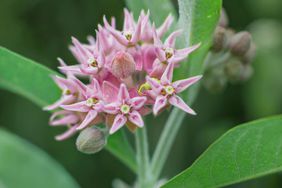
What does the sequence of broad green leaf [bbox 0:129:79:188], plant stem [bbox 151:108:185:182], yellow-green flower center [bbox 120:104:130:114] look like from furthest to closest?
broad green leaf [bbox 0:129:79:188] → plant stem [bbox 151:108:185:182] → yellow-green flower center [bbox 120:104:130:114]

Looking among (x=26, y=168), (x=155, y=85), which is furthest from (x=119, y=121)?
(x=26, y=168)

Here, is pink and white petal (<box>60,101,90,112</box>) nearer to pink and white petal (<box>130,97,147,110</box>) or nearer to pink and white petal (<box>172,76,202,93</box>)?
pink and white petal (<box>130,97,147,110</box>)

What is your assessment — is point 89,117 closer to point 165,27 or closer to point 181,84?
point 181,84

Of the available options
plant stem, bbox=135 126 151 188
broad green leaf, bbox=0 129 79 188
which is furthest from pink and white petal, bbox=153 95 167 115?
broad green leaf, bbox=0 129 79 188

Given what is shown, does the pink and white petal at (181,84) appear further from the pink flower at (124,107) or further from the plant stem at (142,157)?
the plant stem at (142,157)

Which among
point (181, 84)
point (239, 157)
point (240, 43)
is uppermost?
point (181, 84)

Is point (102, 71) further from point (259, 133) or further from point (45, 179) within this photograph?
point (45, 179)

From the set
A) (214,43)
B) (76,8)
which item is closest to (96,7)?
(76,8)
